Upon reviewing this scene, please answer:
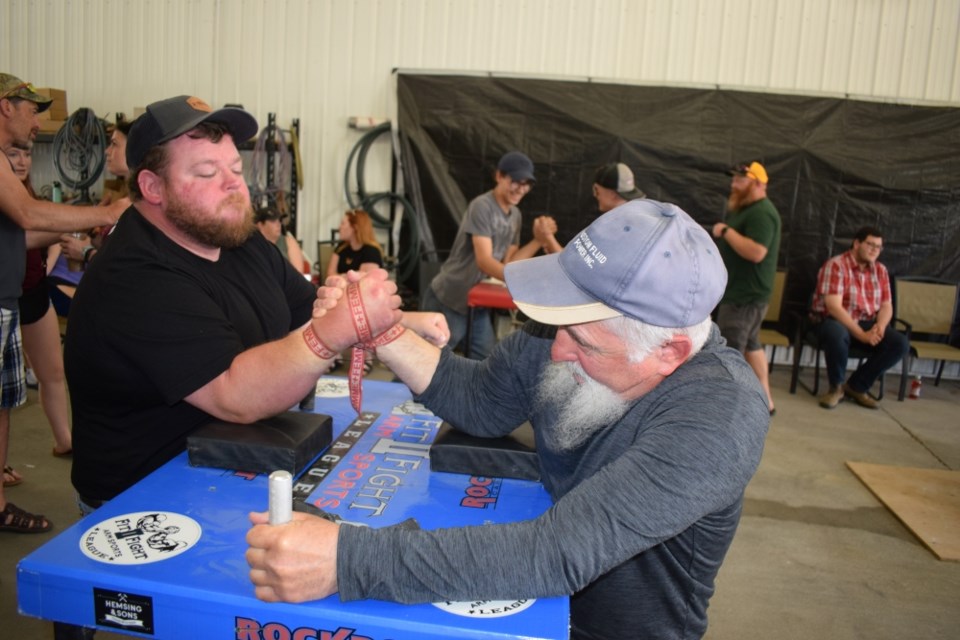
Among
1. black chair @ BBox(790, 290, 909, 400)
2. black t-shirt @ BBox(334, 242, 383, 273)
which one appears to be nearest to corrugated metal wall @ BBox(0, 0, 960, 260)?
black t-shirt @ BBox(334, 242, 383, 273)

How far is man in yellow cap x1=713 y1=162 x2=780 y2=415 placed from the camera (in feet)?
16.8

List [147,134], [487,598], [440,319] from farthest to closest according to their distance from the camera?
[440,319] → [147,134] → [487,598]

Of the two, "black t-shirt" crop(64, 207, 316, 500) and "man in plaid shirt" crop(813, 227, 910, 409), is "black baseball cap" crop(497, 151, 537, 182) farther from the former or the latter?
"man in plaid shirt" crop(813, 227, 910, 409)

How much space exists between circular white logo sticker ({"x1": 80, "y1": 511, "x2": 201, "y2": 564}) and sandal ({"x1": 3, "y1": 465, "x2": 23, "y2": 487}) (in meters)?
2.98

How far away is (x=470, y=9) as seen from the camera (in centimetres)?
739

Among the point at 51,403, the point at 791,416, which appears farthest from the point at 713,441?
the point at 791,416

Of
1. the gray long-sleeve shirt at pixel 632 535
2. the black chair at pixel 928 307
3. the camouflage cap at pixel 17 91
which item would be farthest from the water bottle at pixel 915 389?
the camouflage cap at pixel 17 91

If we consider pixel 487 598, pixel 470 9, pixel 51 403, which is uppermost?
pixel 470 9

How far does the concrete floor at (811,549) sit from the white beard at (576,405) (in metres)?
1.77

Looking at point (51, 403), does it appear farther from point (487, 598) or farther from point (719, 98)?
point (719, 98)

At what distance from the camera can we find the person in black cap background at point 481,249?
4.63m

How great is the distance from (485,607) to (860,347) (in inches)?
245

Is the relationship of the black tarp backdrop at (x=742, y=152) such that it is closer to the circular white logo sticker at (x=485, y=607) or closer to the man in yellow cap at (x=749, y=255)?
the man in yellow cap at (x=749, y=255)

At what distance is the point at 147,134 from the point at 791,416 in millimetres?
5372
